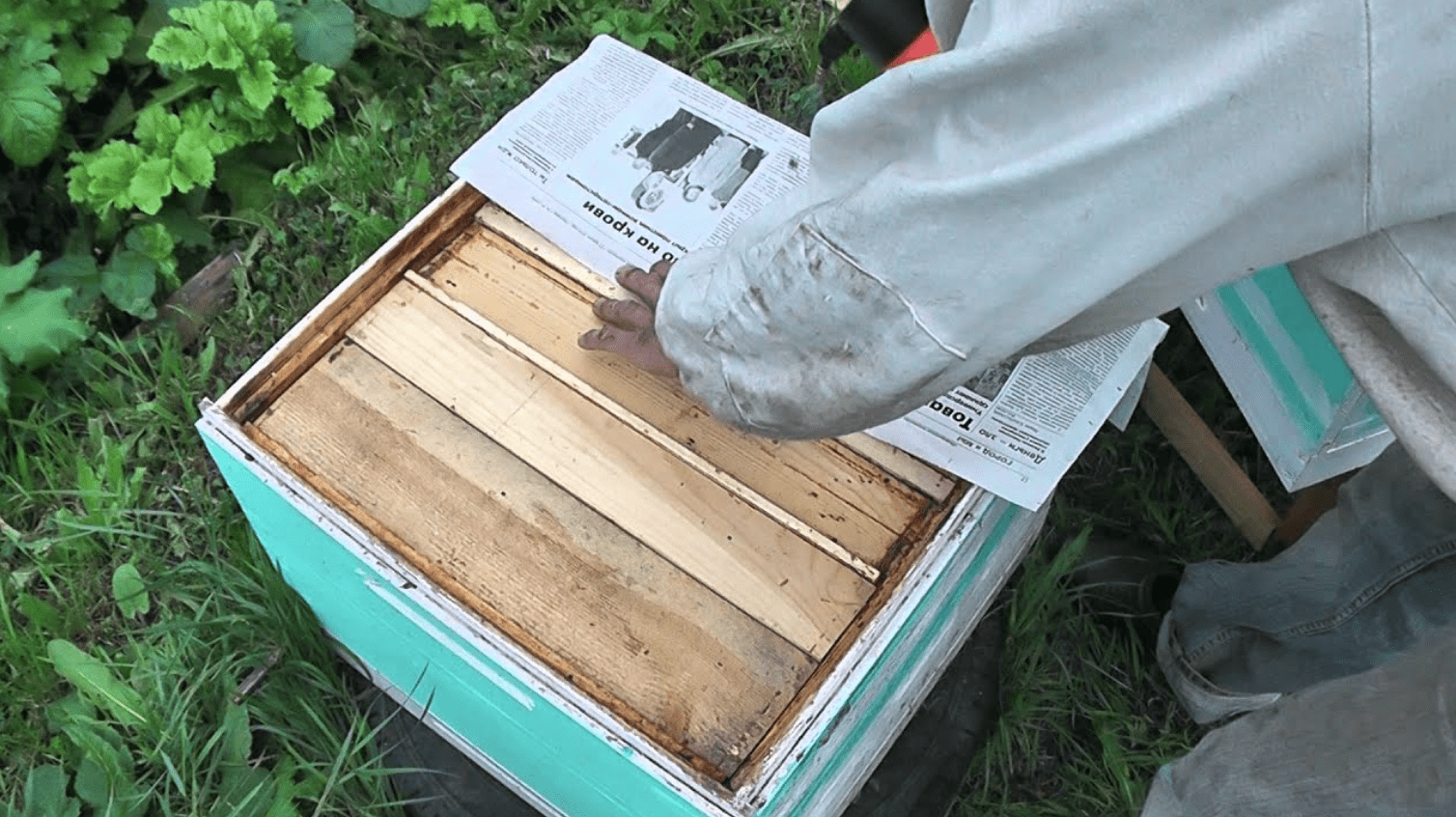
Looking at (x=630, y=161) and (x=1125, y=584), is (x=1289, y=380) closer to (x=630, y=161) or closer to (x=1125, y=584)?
(x=1125, y=584)

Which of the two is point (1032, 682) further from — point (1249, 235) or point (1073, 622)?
point (1249, 235)

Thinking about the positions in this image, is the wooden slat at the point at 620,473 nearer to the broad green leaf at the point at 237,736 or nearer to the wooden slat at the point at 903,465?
the wooden slat at the point at 903,465

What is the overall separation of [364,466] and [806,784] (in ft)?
2.03

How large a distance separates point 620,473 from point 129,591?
3.15ft

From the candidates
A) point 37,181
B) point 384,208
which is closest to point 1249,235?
point 384,208

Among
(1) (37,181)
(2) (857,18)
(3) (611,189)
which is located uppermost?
(2) (857,18)

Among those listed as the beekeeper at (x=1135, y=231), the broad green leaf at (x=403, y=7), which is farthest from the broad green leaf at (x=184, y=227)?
the beekeeper at (x=1135, y=231)

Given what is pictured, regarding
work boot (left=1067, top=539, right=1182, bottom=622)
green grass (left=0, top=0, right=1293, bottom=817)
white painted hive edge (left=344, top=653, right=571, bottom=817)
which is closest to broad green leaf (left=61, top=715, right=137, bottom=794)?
green grass (left=0, top=0, right=1293, bottom=817)

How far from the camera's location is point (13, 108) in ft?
6.21

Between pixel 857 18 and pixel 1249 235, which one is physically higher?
pixel 1249 235

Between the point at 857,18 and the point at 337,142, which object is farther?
the point at 337,142

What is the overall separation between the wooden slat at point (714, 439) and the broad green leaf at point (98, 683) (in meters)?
0.78

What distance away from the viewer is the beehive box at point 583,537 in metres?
1.17

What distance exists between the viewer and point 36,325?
180cm
